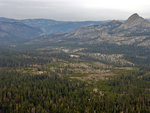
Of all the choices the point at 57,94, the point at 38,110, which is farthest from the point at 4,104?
the point at 57,94

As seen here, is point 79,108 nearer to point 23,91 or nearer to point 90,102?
point 90,102

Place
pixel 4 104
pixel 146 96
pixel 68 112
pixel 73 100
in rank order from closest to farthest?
pixel 68 112 → pixel 4 104 → pixel 73 100 → pixel 146 96

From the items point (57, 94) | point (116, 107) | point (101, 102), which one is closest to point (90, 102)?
point (101, 102)

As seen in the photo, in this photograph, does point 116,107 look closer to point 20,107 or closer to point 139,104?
point 139,104

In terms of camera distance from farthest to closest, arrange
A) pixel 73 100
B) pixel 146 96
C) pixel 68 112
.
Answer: pixel 146 96
pixel 73 100
pixel 68 112

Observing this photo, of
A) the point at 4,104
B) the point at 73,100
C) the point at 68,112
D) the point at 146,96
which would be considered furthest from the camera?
the point at 146,96

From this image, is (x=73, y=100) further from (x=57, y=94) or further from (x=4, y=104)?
(x=4, y=104)

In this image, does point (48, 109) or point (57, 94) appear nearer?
point (48, 109)

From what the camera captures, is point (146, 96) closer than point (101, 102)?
No
